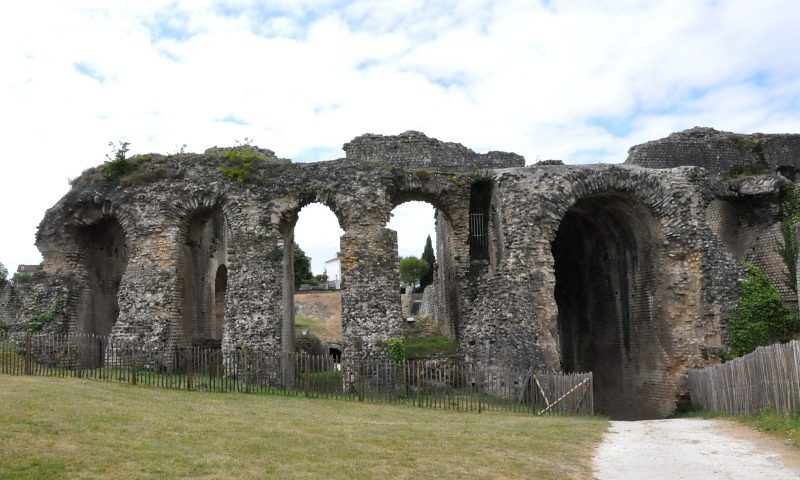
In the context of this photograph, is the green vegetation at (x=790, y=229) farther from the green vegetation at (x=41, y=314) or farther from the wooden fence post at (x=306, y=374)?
the green vegetation at (x=41, y=314)

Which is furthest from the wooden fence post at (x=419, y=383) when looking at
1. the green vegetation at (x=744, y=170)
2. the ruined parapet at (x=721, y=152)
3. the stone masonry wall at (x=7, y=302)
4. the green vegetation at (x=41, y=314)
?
the stone masonry wall at (x=7, y=302)

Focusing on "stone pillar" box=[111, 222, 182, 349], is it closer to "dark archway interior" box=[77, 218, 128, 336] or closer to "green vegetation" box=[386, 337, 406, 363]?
"dark archway interior" box=[77, 218, 128, 336]

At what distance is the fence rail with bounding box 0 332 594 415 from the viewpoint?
19.0m

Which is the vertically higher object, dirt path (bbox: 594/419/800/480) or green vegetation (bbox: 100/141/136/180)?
green vegetation (bbox: 100/141/136/180)

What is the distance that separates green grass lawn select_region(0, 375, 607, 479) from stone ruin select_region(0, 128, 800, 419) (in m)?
6.60

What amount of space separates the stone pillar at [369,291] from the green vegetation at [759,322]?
1014cm

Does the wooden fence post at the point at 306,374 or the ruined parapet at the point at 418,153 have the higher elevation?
the ruined parapet at the point at 418,153

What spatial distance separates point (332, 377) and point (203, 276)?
1072cm

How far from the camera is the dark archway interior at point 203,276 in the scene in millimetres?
25859

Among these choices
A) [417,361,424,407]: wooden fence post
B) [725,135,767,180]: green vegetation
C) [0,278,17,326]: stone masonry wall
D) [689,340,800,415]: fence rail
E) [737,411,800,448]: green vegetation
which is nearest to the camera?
[737,411,800,448]: green vegetation

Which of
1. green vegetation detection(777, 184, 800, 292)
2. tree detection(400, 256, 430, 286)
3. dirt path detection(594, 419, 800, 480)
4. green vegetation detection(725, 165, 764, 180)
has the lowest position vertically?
dirt path detection(594, 419, 800, 480)

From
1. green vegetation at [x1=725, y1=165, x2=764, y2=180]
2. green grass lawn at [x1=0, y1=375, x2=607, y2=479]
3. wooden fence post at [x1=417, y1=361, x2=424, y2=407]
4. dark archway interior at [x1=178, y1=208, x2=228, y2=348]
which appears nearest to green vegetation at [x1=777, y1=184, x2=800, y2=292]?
green vegetation at [x1=725, y1=165, x2=764, y2=180]

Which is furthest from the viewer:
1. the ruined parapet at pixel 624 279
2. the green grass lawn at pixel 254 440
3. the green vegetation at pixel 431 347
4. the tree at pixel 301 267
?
the tree at pixel 301 267

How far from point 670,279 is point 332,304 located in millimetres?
32676
